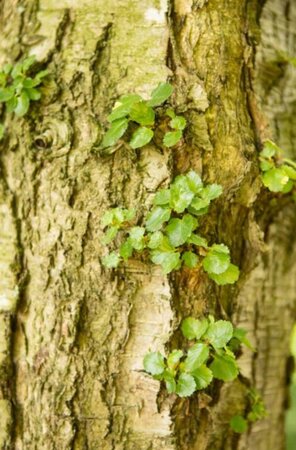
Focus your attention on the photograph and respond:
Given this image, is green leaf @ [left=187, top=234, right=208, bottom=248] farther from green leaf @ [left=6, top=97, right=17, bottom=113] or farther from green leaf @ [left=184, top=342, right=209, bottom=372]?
green leaf @ [left=6, top=97, right=17, bottom=113]

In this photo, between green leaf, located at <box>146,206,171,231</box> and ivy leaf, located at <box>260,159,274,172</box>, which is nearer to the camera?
green leaf, located at <box>146,206,171,231</box>

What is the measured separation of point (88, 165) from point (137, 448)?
2.43ft

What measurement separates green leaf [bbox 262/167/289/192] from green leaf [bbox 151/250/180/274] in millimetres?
337

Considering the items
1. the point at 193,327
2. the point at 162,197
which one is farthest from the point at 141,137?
the point at 193,327

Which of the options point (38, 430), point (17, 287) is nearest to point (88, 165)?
point (17, 287)

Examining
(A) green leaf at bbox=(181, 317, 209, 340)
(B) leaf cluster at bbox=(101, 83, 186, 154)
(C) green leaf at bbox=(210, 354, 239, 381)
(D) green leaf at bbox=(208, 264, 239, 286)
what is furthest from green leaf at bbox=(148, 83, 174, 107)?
(C) green leaf at bbox=(210, 354, 239, 381)

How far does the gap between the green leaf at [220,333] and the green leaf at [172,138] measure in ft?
1.48

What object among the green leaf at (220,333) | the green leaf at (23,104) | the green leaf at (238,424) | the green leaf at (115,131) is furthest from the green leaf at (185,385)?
the green leaf at (23,104)

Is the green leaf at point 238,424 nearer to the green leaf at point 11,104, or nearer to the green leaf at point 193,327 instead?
the green leaf at point 193,327

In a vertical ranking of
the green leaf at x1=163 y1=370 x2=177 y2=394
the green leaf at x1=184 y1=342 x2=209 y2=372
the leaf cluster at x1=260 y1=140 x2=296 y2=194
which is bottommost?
the green leaf at x1=163 y1=370 x2=177 y2=394

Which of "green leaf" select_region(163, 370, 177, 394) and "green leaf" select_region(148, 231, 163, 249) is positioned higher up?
"green leaf" select_region(148, 231, 163, 249)

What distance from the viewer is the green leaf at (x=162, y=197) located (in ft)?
4.80

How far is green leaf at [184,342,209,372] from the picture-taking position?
1462mm

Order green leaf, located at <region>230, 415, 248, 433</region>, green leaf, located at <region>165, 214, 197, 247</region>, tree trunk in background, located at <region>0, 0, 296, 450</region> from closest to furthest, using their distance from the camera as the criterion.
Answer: green leaf, located at <region>165, 214, 197, 247</region>, tree trunk in background, located at <region>0, 0, 296, 450</region>, green leaf, located at <region>230, 415, 248, 433</region>
